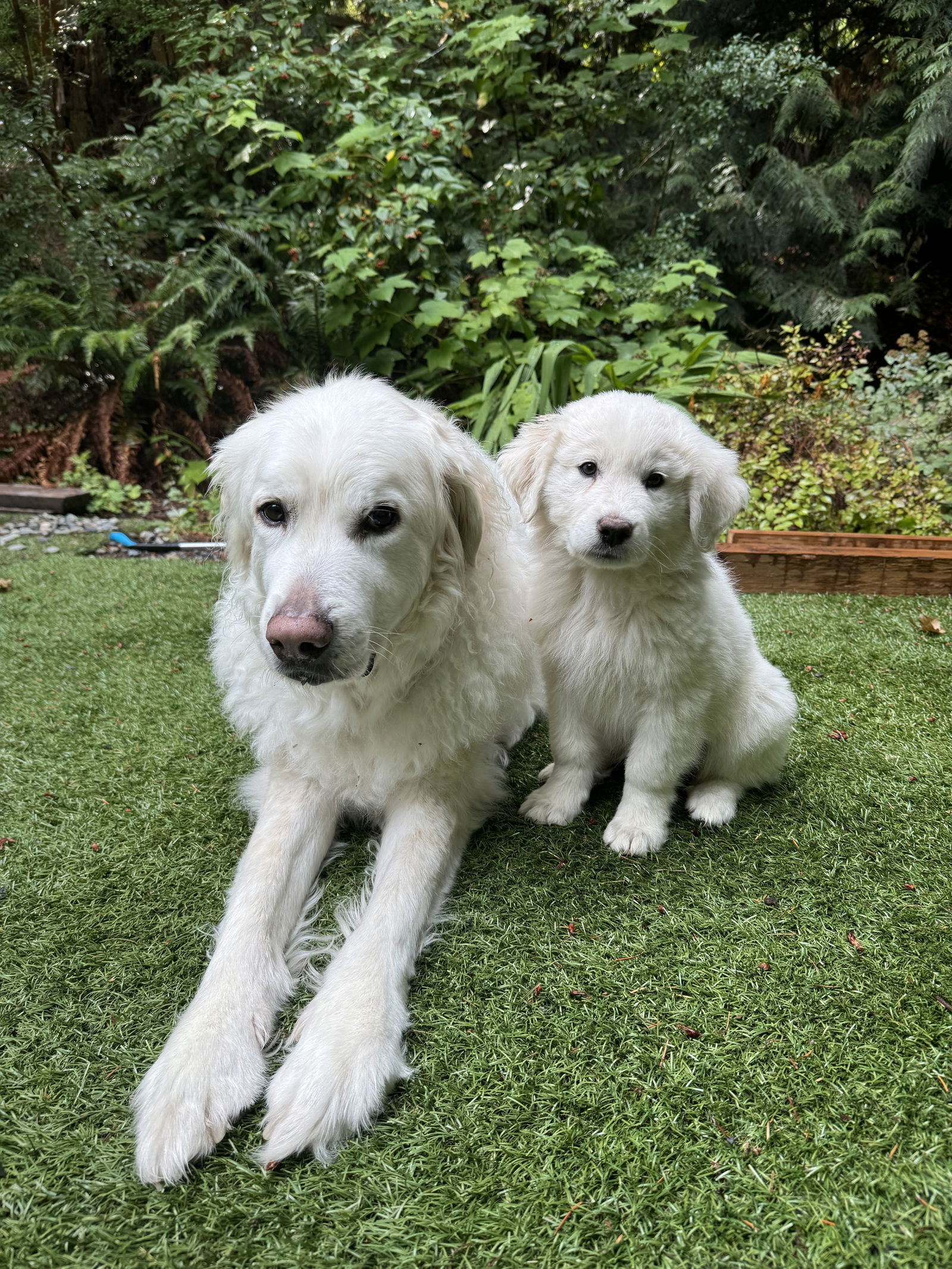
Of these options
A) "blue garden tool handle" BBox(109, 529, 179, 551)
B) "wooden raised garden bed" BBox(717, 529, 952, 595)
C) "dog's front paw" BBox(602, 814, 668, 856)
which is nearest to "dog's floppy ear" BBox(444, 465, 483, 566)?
"dog's front paw" BBox(602, 814, 668, 856)

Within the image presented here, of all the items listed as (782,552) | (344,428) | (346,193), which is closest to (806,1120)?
(344,428)

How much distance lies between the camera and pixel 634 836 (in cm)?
200

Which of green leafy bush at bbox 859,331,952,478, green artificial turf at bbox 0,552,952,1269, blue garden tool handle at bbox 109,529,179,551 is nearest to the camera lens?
green artificial turf at bbox 0,552,952,1269

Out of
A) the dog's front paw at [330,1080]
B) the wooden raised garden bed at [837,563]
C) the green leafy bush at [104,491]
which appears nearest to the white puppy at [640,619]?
the dog's front paw at [330,1080]

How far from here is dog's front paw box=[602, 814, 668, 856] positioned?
199cm

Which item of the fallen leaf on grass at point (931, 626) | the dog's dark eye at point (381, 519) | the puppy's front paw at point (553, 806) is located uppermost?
the dog's dark eye at point (381, 519)

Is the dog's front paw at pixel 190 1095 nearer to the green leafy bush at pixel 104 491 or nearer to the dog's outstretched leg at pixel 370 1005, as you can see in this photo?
the dog's outstretched leg at pixel 370 1005

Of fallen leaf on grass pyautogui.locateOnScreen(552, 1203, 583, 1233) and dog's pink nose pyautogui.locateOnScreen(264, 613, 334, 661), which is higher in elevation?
dog's pink nose pyautogui.locateOnScreen(264, 613, 334, 661)

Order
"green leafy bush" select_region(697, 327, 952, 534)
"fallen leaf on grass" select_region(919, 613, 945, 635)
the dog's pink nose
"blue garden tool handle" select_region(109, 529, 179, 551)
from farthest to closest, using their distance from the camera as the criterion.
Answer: "blue garden tool handle" select_region(109, 529, 179, 551)
"green leafy bush" select_region(697, 327, 952, 534)
"fallen leaf on grass" select_region(919, 613, 945, 635)
the dog's pink nose

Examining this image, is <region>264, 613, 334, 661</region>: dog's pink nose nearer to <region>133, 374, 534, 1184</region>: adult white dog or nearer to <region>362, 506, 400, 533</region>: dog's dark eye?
<region>133, 374, 534, 1184</region>: adult white dog

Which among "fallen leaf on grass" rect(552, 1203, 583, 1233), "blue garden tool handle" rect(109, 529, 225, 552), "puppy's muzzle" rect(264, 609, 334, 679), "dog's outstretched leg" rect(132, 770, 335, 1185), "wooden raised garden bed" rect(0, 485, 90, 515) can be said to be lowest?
"blue garden tool handle" rect(109, 529, 225, 552)

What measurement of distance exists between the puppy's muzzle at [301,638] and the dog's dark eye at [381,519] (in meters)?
0.30

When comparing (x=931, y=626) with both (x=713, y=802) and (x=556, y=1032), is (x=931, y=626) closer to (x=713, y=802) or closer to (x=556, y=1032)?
(x=713, y=802)

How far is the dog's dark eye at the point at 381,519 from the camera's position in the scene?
1.71 meters
